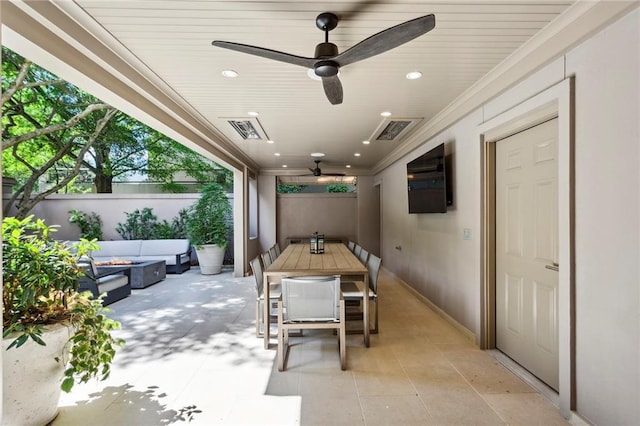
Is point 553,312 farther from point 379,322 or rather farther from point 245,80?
point 245,80

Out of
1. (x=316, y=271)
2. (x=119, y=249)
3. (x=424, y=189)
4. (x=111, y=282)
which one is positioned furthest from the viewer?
(x=119, y=249)

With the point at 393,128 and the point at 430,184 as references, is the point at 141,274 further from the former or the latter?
the point at 430,184

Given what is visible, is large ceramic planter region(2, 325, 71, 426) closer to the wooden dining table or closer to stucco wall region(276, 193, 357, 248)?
the wooden dining table

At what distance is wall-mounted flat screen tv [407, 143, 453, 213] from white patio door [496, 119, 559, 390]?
72cm

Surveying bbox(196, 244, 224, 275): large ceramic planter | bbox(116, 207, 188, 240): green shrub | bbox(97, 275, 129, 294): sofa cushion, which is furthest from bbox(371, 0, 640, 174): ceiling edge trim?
bbox(116, 207, 188, 240): green shrub

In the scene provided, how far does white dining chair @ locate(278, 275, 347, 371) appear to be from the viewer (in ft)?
8.55

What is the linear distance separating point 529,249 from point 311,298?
5.91 feet

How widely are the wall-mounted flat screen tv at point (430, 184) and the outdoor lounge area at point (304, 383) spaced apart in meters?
1.41

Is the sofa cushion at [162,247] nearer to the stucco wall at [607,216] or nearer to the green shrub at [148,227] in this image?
the green shrub at [148,227]

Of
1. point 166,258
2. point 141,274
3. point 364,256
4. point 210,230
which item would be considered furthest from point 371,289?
point 166,258

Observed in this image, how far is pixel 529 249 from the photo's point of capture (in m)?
2.49

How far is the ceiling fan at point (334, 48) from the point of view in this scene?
155 cm

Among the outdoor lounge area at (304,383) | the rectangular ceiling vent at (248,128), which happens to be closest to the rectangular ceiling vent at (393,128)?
the rectangular ceiling vent at (248,128)

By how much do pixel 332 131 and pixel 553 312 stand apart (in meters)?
3.18
